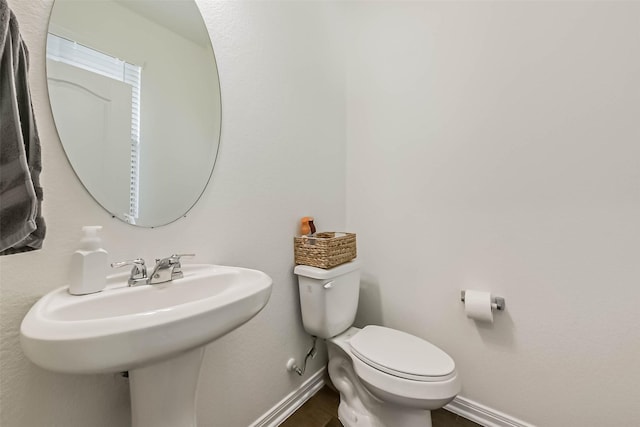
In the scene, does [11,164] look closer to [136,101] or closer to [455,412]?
[136,101]

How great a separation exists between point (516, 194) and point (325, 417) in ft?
4.42

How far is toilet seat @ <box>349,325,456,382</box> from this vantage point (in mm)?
897

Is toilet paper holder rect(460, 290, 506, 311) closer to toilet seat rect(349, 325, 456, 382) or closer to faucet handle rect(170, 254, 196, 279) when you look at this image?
toilet seat rect(349, 325, 456, 382)

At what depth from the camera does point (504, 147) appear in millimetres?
1132

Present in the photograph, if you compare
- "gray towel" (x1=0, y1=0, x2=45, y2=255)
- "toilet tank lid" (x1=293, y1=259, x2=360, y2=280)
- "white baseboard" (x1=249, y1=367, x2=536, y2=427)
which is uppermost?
"gray towel" (x1=0, y1=0, x2=45, y2=255)

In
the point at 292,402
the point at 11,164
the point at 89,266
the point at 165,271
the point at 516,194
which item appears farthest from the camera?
the point at 292,402

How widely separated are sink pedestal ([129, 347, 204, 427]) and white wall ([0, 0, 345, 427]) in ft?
0.46

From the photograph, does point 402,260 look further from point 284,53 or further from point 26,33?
point 26,33

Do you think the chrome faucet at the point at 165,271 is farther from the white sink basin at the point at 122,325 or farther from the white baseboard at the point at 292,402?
the white baseboard at the point at 292,402

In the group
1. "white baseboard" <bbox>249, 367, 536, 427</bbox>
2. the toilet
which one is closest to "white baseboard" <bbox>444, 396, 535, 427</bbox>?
"white baseboard" <bbox>249, 367, 536, 427</bbox>

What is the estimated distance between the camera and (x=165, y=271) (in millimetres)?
721

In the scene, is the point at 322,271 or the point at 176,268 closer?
the point at 176,268

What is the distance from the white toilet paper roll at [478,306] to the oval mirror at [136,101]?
1228mm

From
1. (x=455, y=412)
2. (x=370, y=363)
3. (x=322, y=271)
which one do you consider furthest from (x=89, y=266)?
(x=455, y=412)
